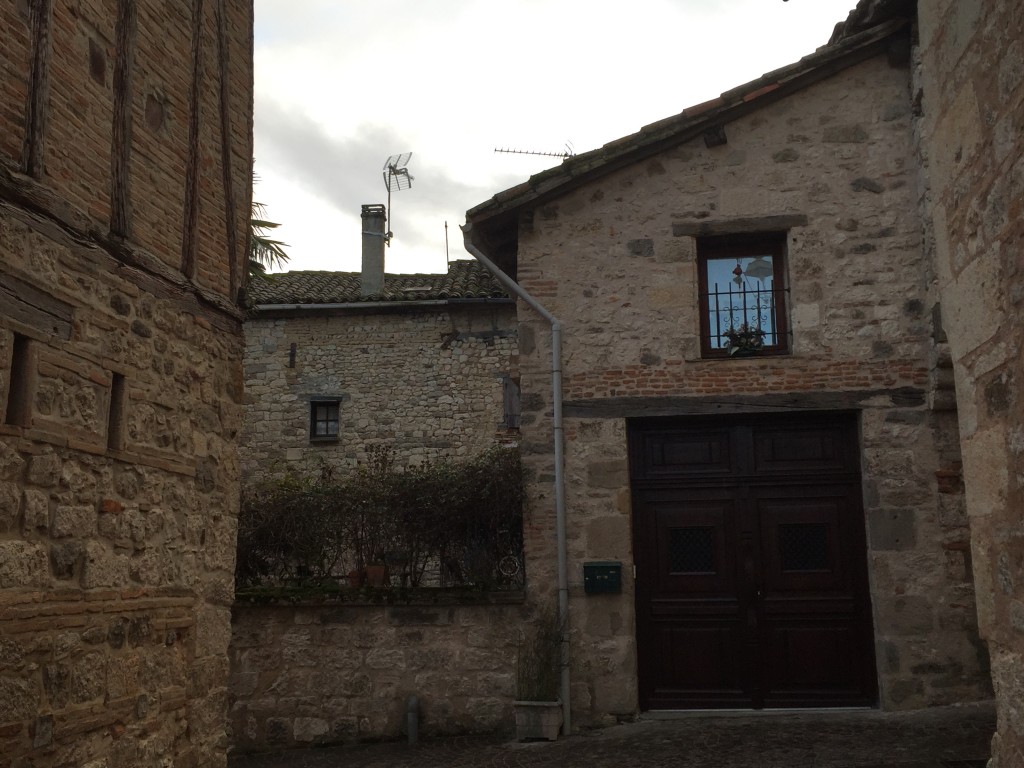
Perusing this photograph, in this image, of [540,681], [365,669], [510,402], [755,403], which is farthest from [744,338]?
[510,402]

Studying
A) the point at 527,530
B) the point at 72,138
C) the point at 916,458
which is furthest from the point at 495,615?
the point at 72,138

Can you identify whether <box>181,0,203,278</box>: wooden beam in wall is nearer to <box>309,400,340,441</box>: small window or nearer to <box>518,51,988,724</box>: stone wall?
<box>518,51,988,724</box>: stone wall

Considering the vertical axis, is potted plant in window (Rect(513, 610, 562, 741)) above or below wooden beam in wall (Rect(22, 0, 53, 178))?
below

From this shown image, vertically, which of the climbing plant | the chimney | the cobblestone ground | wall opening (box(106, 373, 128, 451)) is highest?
the chimney

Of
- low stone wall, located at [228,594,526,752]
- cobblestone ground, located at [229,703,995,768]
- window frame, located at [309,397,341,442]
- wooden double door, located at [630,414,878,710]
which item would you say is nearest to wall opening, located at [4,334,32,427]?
cobblestone ground, located at [229,703,995,768]

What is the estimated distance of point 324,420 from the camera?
15867 millimetres

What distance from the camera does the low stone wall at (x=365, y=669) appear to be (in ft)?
26.3

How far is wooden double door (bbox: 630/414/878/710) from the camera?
820 centimetres

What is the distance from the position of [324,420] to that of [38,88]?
11876 mm

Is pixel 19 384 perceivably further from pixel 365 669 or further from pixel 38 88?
pixel 365 669

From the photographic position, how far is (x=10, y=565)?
3896 millimetres

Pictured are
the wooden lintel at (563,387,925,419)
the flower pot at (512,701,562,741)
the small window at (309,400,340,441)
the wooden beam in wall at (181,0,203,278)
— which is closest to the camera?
the wooden beam in wall at (181,0,203,278)

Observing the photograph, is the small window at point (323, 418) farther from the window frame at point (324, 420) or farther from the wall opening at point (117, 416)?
the wall opening at point (117, 416)

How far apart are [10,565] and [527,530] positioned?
4.95 m
